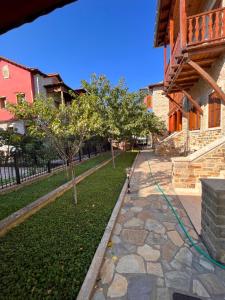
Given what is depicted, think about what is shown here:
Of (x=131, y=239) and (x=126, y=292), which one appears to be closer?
(x=126, y=292)

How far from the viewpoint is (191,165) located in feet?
17.1

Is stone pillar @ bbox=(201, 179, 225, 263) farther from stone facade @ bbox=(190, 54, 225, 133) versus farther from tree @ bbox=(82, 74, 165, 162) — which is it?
tree @ bbox=(82, 74, 165, 162)

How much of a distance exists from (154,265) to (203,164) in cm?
380

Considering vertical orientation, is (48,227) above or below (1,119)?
below

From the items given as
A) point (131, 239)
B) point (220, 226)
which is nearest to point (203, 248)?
point (220, 226)

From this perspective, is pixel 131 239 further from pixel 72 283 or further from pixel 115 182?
pixel 115 182

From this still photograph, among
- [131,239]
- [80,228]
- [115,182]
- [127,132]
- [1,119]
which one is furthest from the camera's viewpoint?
[1,119]

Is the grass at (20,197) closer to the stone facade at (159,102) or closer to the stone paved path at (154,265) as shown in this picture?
the stone paved path at (154,265)

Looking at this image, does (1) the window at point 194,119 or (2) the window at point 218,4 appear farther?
(1) the window at point 194,119

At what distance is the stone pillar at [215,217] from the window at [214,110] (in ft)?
18.1

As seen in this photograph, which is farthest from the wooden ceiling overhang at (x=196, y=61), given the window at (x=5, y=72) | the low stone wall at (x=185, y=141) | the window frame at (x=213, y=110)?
the window at (x=5, y=72)

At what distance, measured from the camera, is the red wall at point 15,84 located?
16750mm

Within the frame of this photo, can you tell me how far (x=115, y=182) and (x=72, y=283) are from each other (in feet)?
14.1

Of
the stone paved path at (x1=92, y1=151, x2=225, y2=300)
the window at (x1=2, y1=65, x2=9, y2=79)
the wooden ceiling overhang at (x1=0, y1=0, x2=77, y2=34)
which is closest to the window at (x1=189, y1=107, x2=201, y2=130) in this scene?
the stone paved path at (x1=92, y1=151, x2=225, y2=300)
